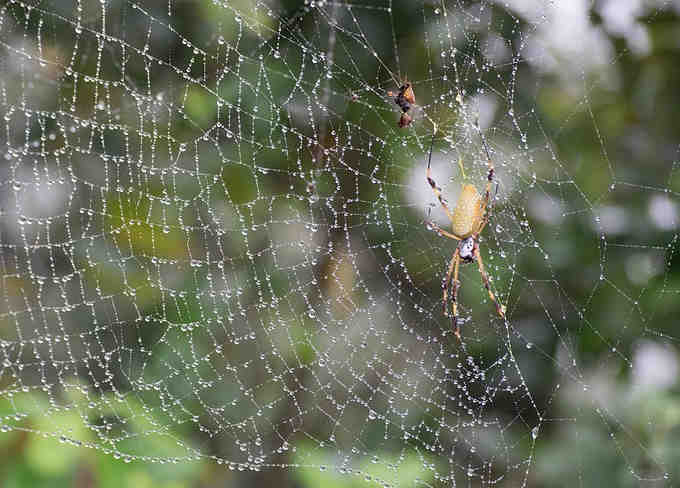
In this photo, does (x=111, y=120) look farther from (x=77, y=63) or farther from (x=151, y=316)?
(x=151, y=316)

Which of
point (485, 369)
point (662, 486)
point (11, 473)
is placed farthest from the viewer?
point (485, 369)

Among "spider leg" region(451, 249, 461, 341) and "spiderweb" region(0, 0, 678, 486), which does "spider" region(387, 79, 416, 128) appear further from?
"spider leg" region(451, 249, 461, 341)

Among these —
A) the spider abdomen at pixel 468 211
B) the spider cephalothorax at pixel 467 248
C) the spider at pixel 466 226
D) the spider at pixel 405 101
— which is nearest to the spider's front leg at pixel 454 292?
the spider at pixel 466 226

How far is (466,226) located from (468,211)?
6cm

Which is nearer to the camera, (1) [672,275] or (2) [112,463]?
(2) [112,463]

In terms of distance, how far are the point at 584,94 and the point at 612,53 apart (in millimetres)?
169

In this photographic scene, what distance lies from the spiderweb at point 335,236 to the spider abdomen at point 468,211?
13 centimetres

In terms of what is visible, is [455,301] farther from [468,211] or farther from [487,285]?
[468,211]

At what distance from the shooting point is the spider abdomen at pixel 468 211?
2.15 meters

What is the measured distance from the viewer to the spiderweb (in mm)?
2318

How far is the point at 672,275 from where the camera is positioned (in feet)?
7.71

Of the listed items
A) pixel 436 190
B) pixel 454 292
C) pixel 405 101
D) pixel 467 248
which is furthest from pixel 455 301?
pixel 405 101

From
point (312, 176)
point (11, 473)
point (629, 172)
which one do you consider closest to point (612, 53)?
point (629, 172)

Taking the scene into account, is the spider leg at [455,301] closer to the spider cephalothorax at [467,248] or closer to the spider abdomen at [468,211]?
Result: the spider cephalothorax at [467,248]
